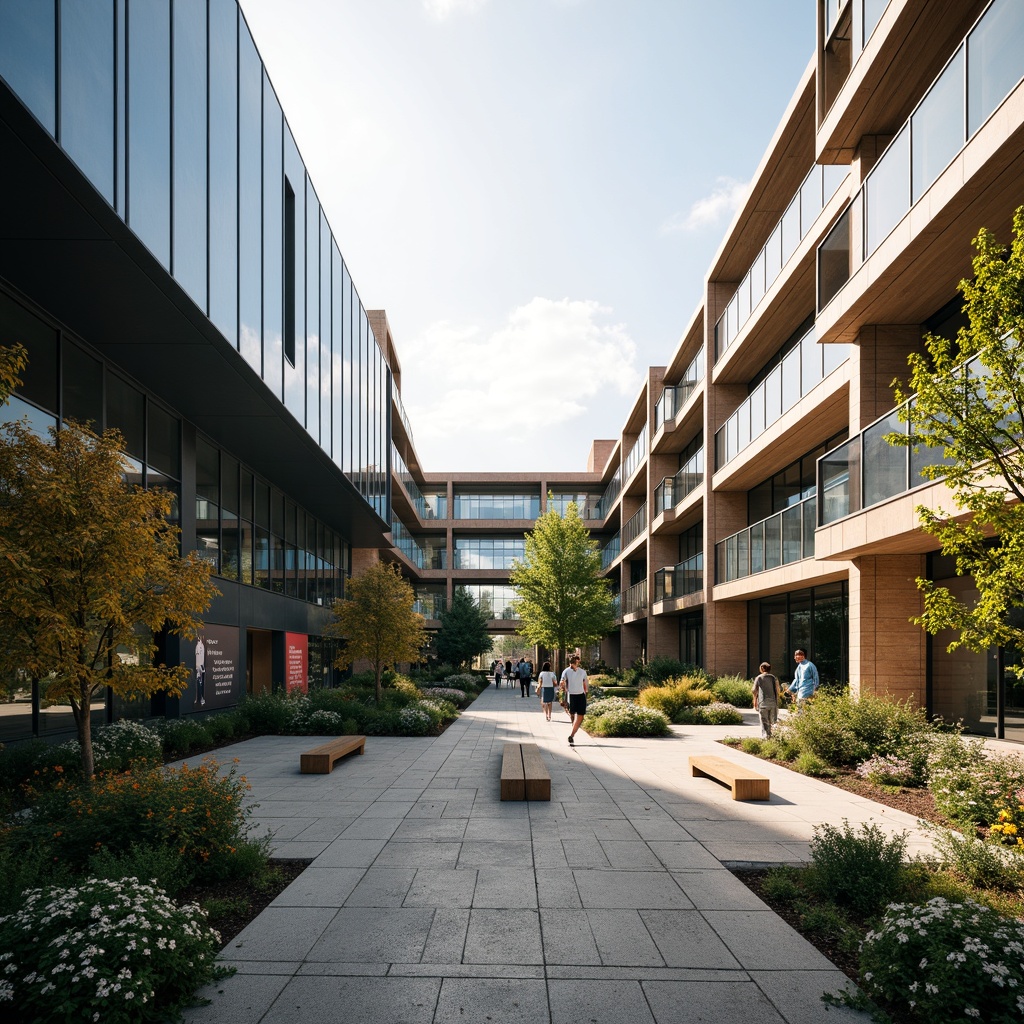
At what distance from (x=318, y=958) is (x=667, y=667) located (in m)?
25.7

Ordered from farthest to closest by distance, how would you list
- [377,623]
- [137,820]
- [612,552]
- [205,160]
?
1. [612,552]
2. [377,623]
3. [205,160]
4. [137,820]

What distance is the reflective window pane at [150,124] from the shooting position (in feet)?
34.3

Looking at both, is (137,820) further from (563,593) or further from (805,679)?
(563,593)

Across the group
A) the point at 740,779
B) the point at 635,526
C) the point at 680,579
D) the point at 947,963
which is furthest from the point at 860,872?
the point at 635,526

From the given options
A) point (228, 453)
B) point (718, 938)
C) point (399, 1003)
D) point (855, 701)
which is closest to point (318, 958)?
point (399, 1003)

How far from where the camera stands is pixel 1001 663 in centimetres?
1213

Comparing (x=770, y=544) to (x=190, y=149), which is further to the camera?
(x=770, y=544)

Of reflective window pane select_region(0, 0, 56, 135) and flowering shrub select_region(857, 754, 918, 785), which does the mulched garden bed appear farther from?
flowering shrub select_region(857, 754, 918, 785)

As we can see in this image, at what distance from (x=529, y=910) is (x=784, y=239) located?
710 inches

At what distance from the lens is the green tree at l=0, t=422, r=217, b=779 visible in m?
8.27

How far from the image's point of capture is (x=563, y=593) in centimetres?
3650

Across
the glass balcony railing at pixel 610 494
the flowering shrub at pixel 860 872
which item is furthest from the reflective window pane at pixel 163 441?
the glass balcony railing at pixel 610 494

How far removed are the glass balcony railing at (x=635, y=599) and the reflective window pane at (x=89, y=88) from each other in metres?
31.8

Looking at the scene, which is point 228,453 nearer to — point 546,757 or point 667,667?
point 546,757
